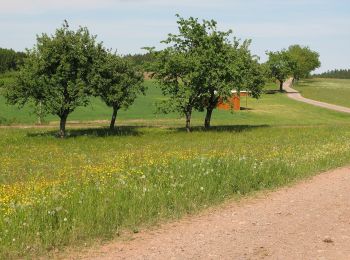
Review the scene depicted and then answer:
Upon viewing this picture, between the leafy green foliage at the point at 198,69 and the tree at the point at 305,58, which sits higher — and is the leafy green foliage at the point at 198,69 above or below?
below

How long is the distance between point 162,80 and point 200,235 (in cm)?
3425

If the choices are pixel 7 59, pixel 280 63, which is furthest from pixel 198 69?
pixel 7 59

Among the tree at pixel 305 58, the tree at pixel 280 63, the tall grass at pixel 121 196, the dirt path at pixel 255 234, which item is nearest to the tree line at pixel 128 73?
the tall grass at pixel 121 196

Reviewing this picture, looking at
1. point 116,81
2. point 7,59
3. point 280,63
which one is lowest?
point 116,81

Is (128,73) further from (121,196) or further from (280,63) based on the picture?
(280,63)

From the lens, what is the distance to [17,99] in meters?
33.9

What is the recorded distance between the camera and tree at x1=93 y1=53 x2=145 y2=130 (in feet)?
115

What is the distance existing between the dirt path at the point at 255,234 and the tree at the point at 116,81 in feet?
86.5

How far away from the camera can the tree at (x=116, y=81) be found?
115ft

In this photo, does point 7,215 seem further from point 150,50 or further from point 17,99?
point 150,50

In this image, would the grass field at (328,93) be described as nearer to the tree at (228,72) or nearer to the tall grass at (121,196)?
the tree at (228,72)

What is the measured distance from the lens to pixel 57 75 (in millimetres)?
33375

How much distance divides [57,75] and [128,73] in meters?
7.88

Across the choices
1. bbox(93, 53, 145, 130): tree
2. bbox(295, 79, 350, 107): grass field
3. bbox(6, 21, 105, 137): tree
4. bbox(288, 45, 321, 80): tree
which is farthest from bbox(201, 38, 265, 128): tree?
bbox(288, 45, 321, 80): tree
